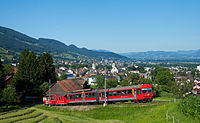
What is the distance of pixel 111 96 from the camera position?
4306 cm

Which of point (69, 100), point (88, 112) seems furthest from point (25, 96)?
point (88, 112)

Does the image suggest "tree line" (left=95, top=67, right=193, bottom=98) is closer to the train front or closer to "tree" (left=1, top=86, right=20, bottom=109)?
the train front

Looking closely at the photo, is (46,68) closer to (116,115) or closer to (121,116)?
(116,115)

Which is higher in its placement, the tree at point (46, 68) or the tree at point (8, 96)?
the tree at point (46, 68)

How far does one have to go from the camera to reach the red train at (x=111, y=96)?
39.4m

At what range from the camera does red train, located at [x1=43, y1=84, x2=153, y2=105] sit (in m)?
39.4

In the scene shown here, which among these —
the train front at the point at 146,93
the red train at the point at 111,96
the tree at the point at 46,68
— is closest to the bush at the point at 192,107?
the train front at the point at 146,93

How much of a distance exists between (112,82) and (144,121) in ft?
A: 210

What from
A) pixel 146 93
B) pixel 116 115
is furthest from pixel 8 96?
pixel 146 93

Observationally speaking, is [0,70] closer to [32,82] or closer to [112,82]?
[32,82]

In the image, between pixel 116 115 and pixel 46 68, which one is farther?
pixel 46 68

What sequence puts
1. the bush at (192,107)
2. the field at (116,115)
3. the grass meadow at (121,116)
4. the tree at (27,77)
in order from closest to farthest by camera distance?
1. the bush at (192,107)
2. the grass meadow at (121,116)
3. the field at (116,115)
4. the tree at (27,77)

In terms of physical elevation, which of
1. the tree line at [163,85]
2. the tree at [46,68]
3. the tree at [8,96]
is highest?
the tree at [46,68]

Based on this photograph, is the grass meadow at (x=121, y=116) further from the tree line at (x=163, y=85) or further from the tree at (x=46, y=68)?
the tree at (x=46, y=68)
